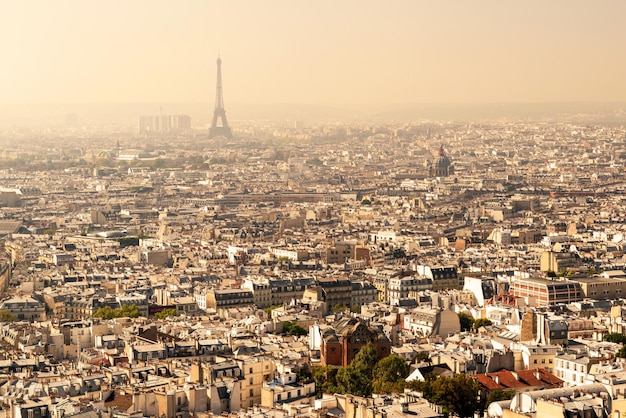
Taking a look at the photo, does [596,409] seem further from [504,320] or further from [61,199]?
[61,199]

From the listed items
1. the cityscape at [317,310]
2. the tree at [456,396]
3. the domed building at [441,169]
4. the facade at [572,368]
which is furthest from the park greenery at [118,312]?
the domed building at [441,169]

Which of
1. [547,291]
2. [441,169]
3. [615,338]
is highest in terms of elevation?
[615,338]

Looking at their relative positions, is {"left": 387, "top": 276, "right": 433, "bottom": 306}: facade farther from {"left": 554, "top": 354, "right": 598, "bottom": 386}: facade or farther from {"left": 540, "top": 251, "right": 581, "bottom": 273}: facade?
{"left": 554, "top": 354, "right": 598, "bottom": 386}: facade

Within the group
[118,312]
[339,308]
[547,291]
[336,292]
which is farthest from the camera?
[336,292]

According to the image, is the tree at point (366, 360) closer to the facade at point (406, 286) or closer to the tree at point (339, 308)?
the tree at point (339, 308)

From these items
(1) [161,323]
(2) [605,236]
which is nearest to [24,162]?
(2) [605,236]

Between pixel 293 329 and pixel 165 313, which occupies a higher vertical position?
pixel 293 329

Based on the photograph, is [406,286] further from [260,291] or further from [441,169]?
[441,169]

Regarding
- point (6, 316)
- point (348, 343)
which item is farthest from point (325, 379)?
point (6, 316)
